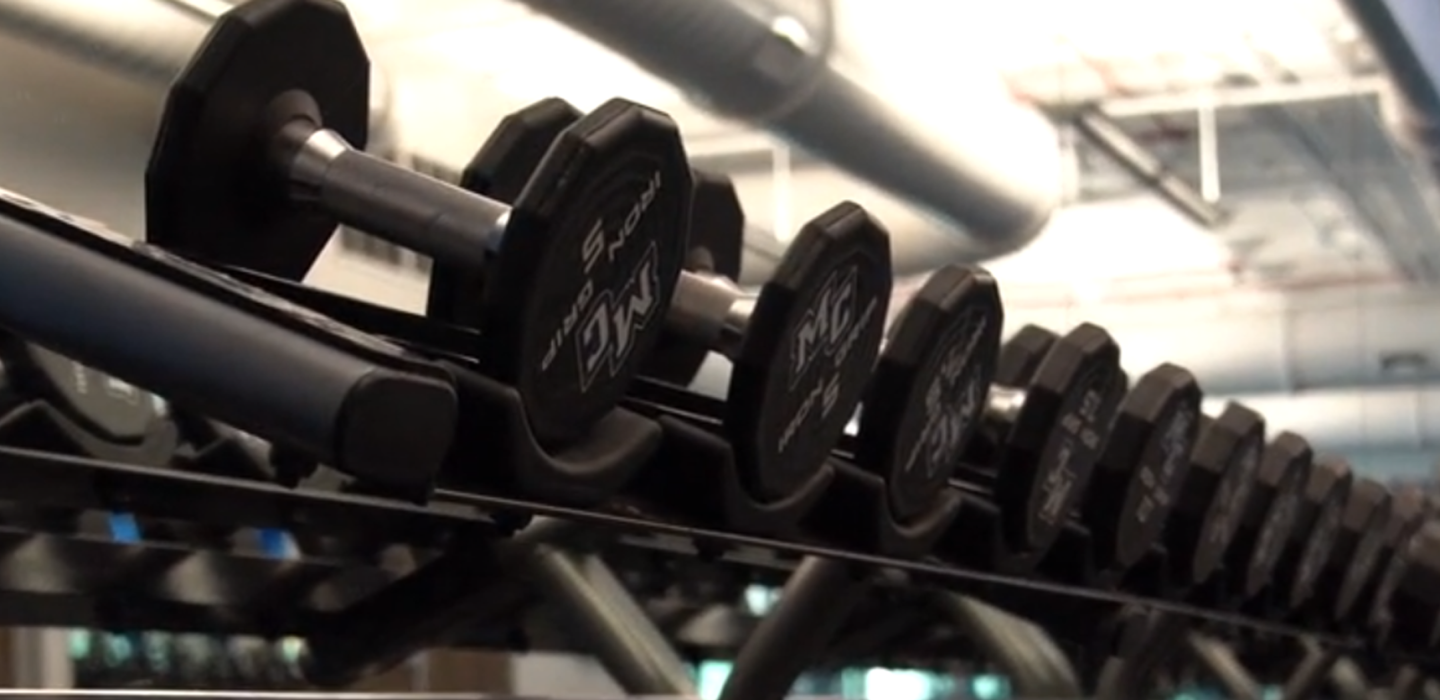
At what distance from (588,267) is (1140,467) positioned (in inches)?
28.9

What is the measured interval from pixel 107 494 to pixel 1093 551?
2.54 feet

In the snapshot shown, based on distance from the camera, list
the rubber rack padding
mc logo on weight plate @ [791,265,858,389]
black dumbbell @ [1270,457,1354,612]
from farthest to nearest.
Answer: black dumbbell @ [1270,457,1354,612] < mc logo on weight plate @ [791,265,858,389] < the rubber rack padding

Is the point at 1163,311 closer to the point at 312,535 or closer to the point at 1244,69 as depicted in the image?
the point at 1244,69

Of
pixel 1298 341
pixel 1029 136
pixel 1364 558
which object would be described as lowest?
pixel 1364 558

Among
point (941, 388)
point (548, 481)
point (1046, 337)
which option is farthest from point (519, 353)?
point (1046, 337)

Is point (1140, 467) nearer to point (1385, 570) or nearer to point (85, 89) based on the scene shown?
point (1385, 570)

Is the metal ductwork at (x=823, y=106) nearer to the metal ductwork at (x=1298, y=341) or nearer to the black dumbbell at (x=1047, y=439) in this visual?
the black dumbbell at (x=1047, y=439)

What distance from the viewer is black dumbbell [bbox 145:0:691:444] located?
0.72 metres

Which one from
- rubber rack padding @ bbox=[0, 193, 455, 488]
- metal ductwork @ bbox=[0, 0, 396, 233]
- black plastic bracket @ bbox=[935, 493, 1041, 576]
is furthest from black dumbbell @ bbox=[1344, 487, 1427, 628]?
rubber rack padding @ bbox=[0, 193, 455, 488]

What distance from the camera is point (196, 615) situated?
1145mm

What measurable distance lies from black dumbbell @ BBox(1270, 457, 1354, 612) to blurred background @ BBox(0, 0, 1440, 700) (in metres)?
0.36

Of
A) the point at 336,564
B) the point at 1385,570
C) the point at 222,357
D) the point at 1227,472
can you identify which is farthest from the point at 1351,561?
the point at 222,357

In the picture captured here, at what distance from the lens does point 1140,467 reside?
1.38 m

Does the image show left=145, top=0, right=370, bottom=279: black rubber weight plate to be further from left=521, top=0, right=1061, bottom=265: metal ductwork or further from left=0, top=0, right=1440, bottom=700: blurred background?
left=521, top=0, right=1061, bottom=265: metal ductwork
